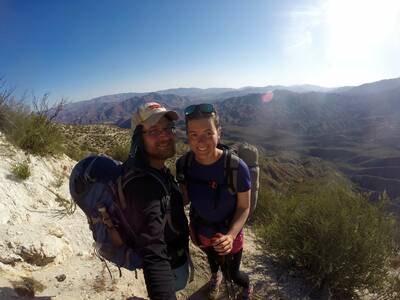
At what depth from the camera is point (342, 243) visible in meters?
4.00

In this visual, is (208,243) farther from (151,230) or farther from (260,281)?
(260,281)

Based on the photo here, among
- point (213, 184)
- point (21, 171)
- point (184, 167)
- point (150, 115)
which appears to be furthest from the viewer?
point (21, 171)

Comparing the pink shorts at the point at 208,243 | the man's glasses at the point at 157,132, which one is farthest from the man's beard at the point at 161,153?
the pink shorts at the point at 208,243

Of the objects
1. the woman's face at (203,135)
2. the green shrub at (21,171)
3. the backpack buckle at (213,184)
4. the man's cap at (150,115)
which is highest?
the man's cap at (150,115)

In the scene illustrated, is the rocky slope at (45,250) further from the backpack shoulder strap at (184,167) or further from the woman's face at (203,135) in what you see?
the woman's face at (203,135)

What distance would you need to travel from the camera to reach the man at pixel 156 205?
73.6 inches

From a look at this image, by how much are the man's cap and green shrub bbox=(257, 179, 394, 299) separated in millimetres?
2853

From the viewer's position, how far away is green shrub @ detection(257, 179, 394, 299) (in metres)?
4.02

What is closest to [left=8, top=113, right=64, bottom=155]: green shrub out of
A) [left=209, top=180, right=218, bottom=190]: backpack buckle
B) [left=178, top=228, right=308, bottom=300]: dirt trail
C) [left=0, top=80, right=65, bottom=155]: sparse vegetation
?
[left=0, top=80, right=65, bottom=155]: sparse vegetation

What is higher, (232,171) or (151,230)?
(232,171)

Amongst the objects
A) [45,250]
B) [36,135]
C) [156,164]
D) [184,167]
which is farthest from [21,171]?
[156,164]

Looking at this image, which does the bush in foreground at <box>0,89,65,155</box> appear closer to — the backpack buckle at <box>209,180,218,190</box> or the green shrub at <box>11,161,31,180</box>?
the green shrub at <box>11,161,31,180</box>

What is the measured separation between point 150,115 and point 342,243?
127 inches

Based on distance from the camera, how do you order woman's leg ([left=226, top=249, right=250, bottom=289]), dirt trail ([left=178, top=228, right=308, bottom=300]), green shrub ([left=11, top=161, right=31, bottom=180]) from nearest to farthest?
woman's leg ([left=226, top=249, right=250, bottom=289]) → dirt trail ([left=178, top=228, right=308, bottom=300]) → green shrub ([left=11, top=161, right=31, bottom=180])
